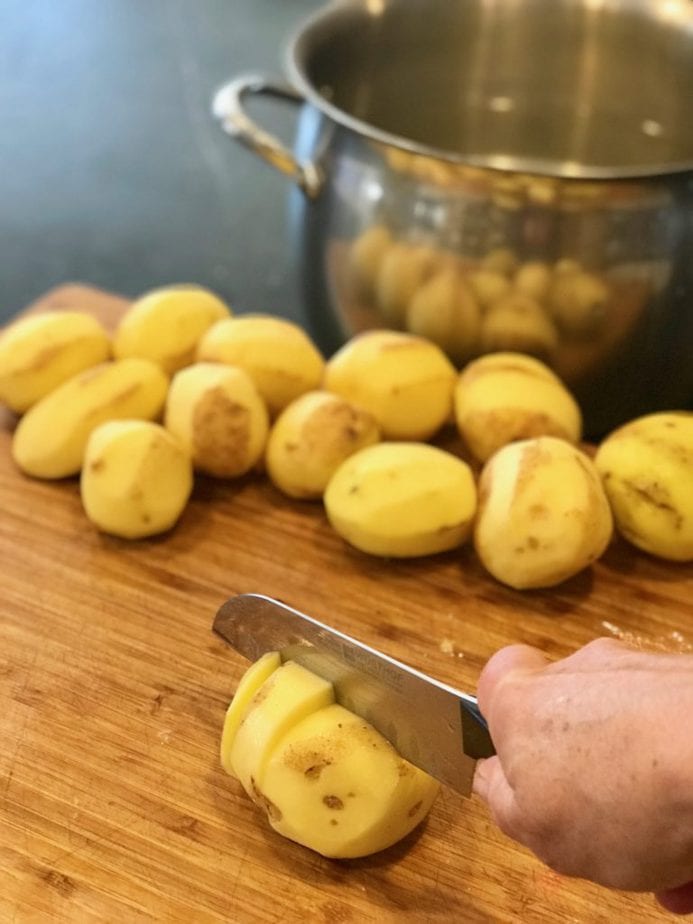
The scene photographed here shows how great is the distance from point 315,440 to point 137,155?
1.14 meters

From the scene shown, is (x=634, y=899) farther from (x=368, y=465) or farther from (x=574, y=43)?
(x=574, y=43)

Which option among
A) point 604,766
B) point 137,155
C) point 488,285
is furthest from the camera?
point 137,155

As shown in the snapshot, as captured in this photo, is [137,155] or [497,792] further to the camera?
[137,155]

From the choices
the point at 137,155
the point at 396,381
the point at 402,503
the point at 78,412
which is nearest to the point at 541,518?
the point at 402,503

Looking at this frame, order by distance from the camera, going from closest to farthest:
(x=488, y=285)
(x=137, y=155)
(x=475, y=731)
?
(x=475, y=731)
(x=488, y=285)
(x=137, y=155)

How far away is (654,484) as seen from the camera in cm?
96

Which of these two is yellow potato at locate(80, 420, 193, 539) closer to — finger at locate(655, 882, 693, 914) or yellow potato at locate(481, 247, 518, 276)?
yellow potato at locate(481, 247, 518, 276)

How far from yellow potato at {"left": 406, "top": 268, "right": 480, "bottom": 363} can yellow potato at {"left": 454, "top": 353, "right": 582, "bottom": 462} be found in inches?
2.2

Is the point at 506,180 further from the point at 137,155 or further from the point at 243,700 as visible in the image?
the point at 137,155

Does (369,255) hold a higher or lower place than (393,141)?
lower

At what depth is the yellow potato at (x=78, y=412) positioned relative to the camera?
41.0 inches

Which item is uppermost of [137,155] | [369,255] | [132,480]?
[369,255]

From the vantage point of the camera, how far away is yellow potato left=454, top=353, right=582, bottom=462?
40.4 inches

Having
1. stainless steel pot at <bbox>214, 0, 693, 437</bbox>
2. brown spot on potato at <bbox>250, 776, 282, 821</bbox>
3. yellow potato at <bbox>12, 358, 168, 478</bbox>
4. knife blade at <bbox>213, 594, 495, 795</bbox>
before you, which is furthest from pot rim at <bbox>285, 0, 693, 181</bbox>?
brown spot on potato at <bbox>250, 776, 282, 821</bbox>
